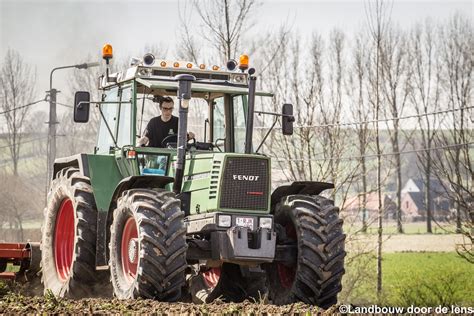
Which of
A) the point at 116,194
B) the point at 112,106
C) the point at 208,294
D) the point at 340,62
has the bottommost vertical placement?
the point at 208,294

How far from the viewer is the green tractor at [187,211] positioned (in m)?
10.8

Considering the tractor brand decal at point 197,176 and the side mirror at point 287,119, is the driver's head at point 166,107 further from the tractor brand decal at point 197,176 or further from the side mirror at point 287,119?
the side mirror at point 287,119

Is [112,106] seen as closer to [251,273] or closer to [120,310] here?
[251,273]

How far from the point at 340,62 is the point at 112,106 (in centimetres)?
2698

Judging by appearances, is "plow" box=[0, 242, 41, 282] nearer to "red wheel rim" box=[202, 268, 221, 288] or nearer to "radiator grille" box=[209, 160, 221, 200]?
"red wheel rim" box=[202, 268, 221, 288]

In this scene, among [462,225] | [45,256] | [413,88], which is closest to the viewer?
[45,256]

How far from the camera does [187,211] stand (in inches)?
464

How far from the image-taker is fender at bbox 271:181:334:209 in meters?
12.1

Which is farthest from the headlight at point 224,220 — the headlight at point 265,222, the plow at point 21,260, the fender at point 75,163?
the plow at point 21,260

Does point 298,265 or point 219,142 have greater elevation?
point 219,142

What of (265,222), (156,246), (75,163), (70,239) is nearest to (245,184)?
(265,222)

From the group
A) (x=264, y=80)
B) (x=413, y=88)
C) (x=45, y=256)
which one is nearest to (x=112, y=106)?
(x=45, y=256)

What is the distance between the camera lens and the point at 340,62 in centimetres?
3878

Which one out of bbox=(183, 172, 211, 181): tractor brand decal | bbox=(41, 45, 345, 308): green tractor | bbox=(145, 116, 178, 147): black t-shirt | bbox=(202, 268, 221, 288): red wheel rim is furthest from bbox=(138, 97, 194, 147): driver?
bbox=(202, 268, 221, 288): red wheel rim
